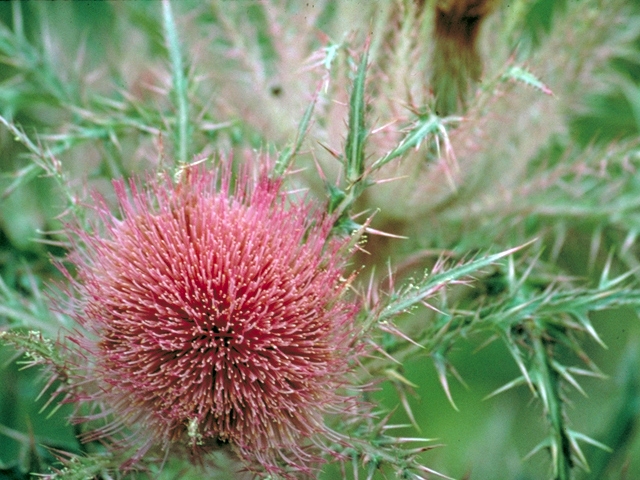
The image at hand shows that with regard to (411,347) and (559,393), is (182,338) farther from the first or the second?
(559,393)

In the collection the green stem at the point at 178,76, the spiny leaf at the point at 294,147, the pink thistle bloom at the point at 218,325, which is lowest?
the pink thistle bloom at the point at 218,325

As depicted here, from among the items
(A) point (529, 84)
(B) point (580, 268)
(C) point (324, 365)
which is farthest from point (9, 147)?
(B) point (580, 268)

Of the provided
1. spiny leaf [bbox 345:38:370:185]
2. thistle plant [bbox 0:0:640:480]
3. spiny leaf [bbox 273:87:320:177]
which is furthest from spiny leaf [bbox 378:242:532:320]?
spiny leaf [bbox 273:87:320:177]

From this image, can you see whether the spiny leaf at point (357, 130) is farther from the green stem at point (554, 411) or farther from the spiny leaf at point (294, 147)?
the green stem at point (554, 411)

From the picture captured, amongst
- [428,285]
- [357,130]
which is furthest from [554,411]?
[357,130]

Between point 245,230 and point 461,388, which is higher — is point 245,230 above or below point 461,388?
above

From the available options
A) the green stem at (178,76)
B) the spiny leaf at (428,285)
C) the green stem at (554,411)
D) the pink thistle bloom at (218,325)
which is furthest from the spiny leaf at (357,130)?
the green stem at (554,411)

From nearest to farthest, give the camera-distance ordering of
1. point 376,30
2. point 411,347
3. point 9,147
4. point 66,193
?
1. point 66,193
2. point 411,347
3. point 376,30
4. point 9,147

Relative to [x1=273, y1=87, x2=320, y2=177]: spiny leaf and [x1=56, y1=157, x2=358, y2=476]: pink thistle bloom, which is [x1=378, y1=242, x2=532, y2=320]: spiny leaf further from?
[x1=273, y1=87, x2=320, y2=177]: spiny leaf
